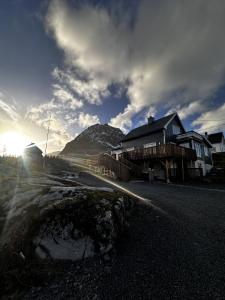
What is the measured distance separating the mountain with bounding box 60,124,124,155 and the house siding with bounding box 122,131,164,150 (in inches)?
3306

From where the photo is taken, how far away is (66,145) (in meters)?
131

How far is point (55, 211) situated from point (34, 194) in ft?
5.76

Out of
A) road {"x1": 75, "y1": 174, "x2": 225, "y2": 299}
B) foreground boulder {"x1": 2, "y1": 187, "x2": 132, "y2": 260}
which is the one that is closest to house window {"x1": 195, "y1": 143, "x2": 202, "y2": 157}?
Result: road {"x1": 75, "y1": 174, "x2": 225, "y2": 299}

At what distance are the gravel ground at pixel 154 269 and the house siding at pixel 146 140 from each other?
18.2 meters

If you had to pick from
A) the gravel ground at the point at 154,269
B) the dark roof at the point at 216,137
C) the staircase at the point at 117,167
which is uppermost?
the dark roof at the point at 216,137

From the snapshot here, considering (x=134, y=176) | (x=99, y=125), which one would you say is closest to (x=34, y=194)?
(x=134, y=176)

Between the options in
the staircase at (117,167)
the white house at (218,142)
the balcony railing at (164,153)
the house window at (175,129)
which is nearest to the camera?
the balcony railing at (164,153)

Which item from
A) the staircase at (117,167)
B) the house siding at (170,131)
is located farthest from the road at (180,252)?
the house siding at (170,131)

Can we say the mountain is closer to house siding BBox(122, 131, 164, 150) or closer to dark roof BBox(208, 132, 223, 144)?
dark roof BBox(208, 132, 223, 144)

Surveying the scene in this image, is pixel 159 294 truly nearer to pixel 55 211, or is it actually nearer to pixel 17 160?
pixel 55 211

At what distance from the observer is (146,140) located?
2511 cm

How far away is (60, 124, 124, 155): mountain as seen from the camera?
120m

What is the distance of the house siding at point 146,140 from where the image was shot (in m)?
22.9

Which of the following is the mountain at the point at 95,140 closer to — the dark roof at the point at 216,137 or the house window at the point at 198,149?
the dark roof at the point at 216,137
